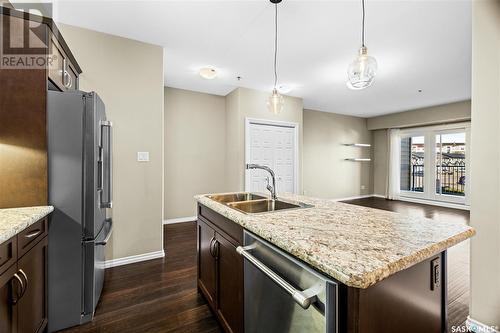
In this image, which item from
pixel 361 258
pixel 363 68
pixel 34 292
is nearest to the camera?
pixel 361 258

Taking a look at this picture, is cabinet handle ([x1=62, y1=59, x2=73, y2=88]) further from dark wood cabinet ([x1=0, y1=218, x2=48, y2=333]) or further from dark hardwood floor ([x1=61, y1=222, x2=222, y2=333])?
dark hardwood floor ([x1=61, y1=222, x2=222, y2=333])

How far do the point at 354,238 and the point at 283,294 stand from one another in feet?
1.24

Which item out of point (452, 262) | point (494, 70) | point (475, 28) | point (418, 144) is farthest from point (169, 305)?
point (418, 144)

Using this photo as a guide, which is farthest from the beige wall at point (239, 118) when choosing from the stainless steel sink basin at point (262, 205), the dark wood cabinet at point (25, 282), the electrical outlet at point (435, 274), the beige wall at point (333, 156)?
the electrical outlet at point (435, 274)

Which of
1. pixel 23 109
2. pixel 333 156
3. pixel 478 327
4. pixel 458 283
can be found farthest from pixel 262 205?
pixel 333 156

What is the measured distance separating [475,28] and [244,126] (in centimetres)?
323

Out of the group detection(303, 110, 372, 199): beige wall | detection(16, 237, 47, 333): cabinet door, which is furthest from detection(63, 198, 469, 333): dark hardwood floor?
detection(303, 110, 372, 199): beige wall

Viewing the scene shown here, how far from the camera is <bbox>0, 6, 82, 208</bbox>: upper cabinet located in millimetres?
1451

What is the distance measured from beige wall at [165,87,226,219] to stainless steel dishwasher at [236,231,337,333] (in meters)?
3.47

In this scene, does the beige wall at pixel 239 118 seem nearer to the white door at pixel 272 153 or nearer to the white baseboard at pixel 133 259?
the white door at pixel 272 153

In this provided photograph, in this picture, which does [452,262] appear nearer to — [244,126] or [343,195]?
[244,126]

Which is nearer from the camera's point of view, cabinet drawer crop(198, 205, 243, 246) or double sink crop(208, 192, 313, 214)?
cabinet drawer crop(198, 205, 243, 246)

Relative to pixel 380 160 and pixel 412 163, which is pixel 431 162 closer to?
pixel 412 163

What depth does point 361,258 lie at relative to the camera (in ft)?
2.27
